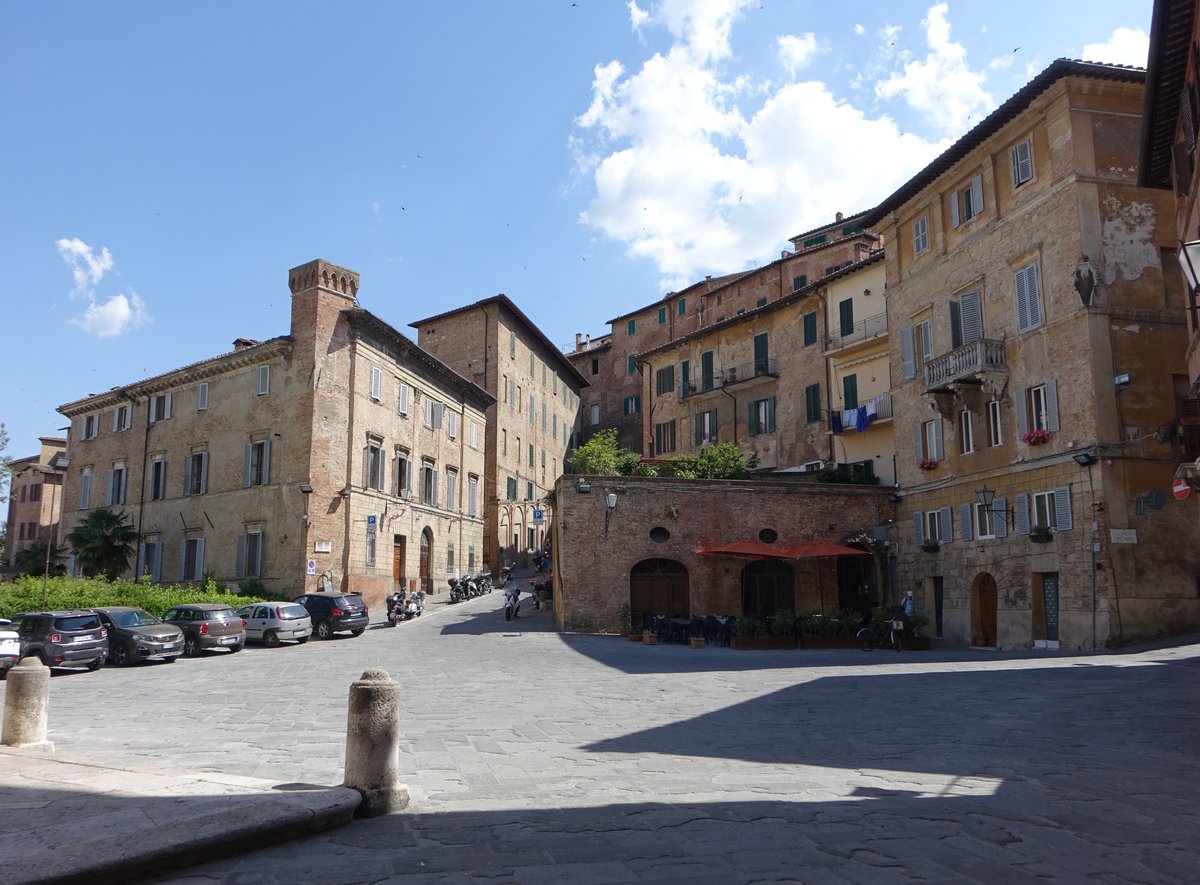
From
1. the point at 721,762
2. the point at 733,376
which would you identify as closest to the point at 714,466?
the point at 733,376

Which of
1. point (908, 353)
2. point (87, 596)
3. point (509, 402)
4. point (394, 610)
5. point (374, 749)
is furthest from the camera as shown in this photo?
point (509, 402)

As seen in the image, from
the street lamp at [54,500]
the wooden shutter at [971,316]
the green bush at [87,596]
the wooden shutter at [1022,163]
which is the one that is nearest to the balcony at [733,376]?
the wooden shutter at [971,316]

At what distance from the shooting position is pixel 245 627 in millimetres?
25109

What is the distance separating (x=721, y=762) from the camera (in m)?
8.26

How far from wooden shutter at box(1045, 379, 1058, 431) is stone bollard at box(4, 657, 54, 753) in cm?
2100

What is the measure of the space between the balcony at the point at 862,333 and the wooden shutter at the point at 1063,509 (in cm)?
1167

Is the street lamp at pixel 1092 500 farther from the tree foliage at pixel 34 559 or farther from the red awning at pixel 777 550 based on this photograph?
the tree foliage at pixel 34 559

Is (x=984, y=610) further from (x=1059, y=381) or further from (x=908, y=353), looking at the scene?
(x=908, y=353)

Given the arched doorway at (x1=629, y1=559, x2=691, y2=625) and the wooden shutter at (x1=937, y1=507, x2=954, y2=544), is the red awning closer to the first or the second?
the arched doorway at (x1=629, y1=559, x2=691, y2=625)

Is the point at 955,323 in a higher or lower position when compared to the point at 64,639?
higher

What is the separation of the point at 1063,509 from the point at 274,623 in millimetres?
20793

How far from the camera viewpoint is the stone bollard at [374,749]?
602 centimetres

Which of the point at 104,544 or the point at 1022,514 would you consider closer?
the point at 1022,514

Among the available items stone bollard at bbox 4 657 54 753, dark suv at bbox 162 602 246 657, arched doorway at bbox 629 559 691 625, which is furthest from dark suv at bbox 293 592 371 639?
→ stone bollard at bbox 4 657 54 753
